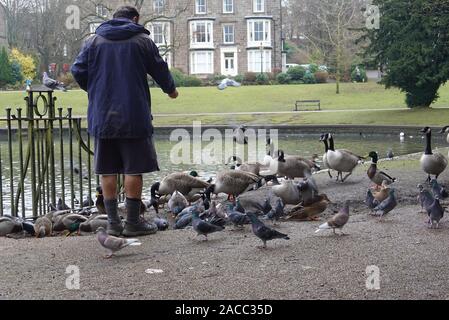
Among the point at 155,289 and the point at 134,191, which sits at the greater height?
the point at 134,191

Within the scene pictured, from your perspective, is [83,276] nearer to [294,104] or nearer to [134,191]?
[134,191]

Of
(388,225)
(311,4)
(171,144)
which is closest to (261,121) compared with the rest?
(171,144)

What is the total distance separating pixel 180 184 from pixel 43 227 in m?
2.62

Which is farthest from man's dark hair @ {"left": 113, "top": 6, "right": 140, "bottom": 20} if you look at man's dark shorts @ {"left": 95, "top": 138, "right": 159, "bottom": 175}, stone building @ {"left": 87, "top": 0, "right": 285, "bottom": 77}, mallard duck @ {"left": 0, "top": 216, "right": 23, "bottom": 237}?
stone building @ {"left": 87, "top": 0, "right": 285, "bottom": 77}

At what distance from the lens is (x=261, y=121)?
35938 millimetres

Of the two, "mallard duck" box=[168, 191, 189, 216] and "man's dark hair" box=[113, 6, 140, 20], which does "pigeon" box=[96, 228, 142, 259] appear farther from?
"mallard duck" box=[168, 191, 189, 216]

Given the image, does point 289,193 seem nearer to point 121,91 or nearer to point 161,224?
point 161,224

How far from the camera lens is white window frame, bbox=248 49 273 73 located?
2788 inches

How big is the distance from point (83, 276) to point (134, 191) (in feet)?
5.34

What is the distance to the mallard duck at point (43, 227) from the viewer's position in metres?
8.61

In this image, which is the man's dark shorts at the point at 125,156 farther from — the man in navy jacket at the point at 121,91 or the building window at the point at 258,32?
the building window at the point at 258,32

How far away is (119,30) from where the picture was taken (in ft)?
22.6

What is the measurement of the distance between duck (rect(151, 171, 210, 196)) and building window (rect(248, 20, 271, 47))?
6158cm

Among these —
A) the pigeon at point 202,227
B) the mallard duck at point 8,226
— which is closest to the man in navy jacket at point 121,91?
the pigeon at point 202,227
